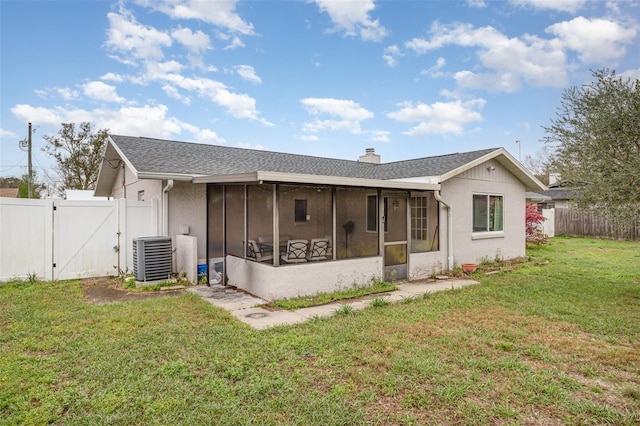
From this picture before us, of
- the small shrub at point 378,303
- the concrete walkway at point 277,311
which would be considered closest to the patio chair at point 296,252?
the concrete walkway at point 277,311

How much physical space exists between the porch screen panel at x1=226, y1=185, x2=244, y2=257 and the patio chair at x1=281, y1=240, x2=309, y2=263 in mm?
1211

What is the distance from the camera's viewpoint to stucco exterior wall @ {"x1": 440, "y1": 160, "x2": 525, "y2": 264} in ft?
33.2

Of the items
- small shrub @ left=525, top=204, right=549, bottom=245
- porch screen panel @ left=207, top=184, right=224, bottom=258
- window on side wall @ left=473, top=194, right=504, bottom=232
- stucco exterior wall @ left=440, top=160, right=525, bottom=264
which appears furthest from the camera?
small shrub @ left=525, top=204, right=549, bottom=245

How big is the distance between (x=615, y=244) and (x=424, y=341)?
17.1 meters

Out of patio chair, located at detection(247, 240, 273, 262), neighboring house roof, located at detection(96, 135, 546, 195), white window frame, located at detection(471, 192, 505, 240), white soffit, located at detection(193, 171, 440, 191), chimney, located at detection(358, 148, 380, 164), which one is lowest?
patio chair, located at detection(247, 240, 273, 262)

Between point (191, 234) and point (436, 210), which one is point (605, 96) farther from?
point (191, 234)

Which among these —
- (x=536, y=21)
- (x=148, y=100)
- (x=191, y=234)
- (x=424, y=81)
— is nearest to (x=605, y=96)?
(x=536, y=21)

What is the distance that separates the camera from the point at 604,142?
23.3ft

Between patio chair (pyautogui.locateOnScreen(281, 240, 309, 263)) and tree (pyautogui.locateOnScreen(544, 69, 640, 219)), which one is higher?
tree (pyautogui.locateOnScreen(544, 69, 640, 219))

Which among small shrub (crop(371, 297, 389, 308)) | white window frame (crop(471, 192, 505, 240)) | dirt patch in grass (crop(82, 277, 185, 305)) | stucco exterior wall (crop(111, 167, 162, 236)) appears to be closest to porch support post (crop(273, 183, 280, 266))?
small shrub (crop(371, 297, 389, 308))

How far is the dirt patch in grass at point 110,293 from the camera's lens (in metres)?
6.85

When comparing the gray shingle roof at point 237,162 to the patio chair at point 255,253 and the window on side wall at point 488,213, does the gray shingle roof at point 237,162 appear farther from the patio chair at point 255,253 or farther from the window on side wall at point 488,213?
the patio chair at point 255,253

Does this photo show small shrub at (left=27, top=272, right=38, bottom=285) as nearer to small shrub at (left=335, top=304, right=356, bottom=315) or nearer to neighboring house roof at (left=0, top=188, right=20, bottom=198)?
small shrub at (left=335, top=304, right=356, bottom=315)

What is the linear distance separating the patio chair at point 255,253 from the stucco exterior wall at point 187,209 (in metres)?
2.08
